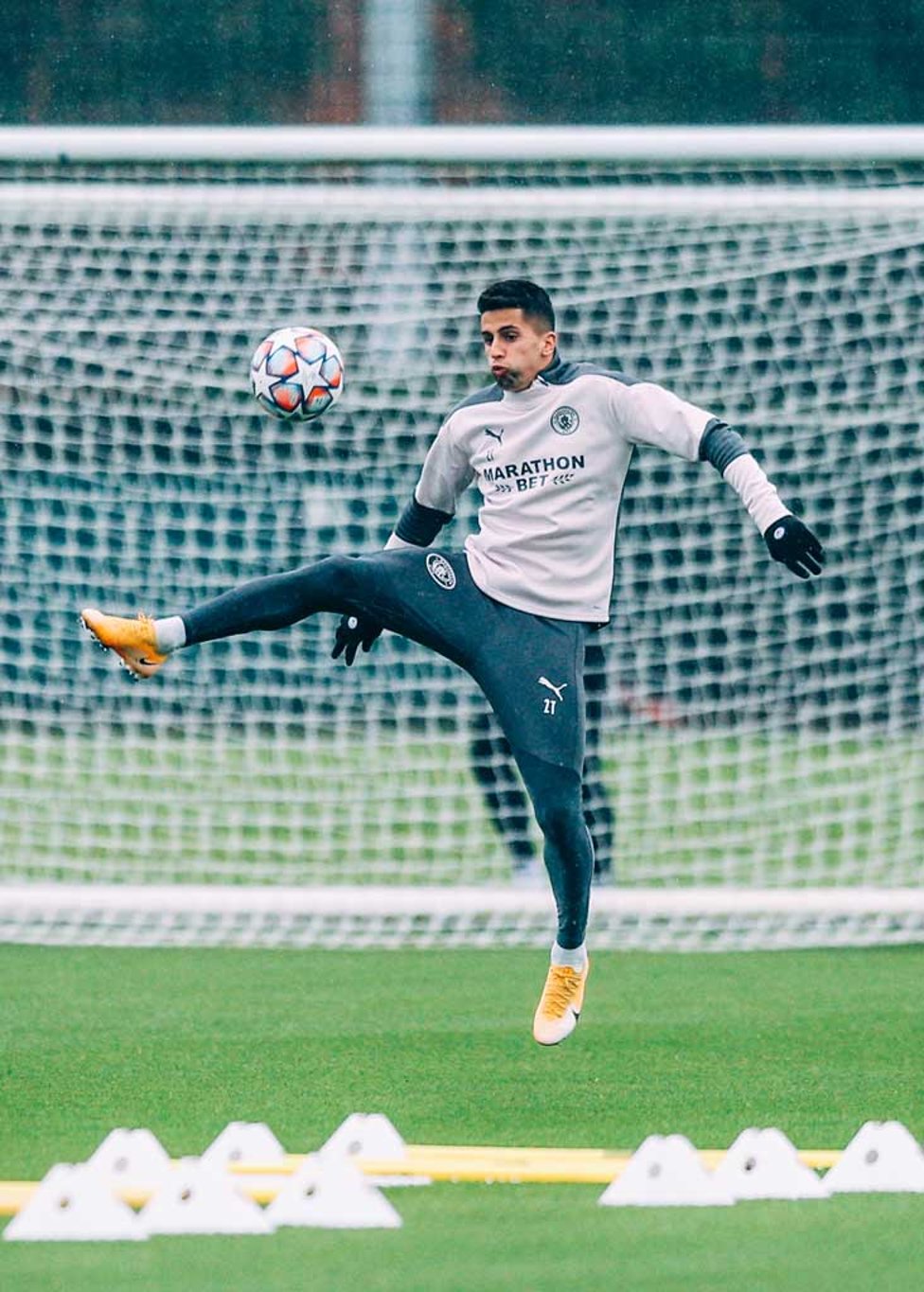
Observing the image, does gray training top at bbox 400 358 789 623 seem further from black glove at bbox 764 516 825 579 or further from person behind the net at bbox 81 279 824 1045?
black glove at bbox 764 516 825 579

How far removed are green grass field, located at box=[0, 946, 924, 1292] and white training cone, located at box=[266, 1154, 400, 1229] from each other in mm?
57

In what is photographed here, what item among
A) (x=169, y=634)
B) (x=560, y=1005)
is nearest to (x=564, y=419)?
(x=169, y=634)

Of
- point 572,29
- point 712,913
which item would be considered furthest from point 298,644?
point 572,29

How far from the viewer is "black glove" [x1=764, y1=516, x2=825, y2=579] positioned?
Result: 5793 millimetres

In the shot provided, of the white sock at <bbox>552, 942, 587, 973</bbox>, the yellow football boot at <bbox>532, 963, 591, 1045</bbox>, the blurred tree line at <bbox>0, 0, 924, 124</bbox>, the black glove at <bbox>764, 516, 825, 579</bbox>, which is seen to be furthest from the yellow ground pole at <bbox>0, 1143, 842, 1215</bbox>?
the blurred tree line at <bbox>0, 0, 924, 124</bbox>

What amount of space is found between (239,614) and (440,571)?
547 millimetres

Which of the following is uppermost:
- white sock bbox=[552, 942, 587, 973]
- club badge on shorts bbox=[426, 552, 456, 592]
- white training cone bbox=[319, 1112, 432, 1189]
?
club badge on shorts bbox=[426, 552, 456, 592]

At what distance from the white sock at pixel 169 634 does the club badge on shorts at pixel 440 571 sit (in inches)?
26.5

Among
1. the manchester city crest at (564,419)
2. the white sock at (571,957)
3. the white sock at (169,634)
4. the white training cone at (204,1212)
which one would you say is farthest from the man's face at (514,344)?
the white training cone at (204,1212)

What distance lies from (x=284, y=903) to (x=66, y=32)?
40.0ft

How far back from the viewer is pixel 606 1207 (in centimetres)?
502

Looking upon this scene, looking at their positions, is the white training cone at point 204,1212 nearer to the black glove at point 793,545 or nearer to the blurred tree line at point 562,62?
the black glove at point 793,545

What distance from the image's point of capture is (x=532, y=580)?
6402 millimetres

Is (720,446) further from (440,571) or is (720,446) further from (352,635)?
(352,635)
